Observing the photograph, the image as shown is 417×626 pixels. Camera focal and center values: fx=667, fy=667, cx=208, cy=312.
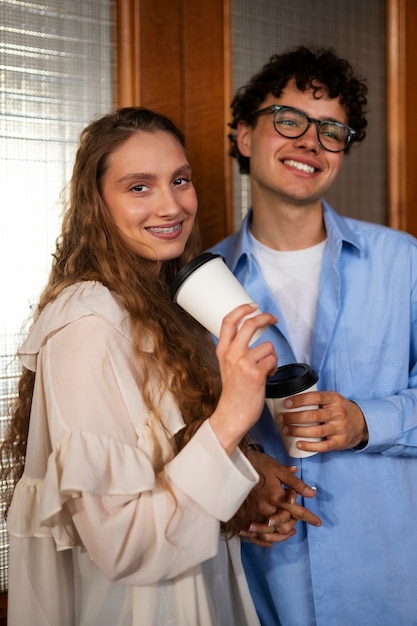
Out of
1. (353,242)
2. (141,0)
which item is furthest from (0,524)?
(141,0)

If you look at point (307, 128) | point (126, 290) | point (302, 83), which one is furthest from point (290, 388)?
point (302, 83)

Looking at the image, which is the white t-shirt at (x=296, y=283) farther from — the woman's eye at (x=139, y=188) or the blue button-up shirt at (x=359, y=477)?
the woman's eye at (x=139, y=188)

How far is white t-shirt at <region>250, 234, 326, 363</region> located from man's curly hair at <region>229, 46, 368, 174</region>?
275mm

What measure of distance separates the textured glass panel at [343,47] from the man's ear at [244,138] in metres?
0.09

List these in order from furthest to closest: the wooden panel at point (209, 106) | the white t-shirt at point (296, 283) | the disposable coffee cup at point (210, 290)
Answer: the wooden panel at point (209, 106)
the white t-shirt at point (296, 283)
the disposable coffee cup at point (210, 290)

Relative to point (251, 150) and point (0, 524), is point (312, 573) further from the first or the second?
point (251, 150)

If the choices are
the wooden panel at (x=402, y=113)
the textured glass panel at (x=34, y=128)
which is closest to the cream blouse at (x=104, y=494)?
the textured glass panel at (x=34, y=128)

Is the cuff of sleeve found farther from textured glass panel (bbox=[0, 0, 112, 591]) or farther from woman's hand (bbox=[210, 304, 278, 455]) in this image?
textured glass panel (bbox=[0, 0, 112, 591])

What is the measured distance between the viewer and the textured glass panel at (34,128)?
1.41 meters

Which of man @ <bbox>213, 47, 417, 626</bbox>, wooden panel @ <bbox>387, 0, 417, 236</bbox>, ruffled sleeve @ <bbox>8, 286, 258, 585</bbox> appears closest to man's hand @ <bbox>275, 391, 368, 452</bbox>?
man @ <bbox>213, 47, 417, 626</bbox>

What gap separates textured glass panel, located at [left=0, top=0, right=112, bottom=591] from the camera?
1.41 meters

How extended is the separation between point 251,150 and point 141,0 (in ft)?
1.39

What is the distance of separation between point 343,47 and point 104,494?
1.44m

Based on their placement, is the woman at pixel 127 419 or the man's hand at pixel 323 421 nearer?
the woman at pixel 127 419
